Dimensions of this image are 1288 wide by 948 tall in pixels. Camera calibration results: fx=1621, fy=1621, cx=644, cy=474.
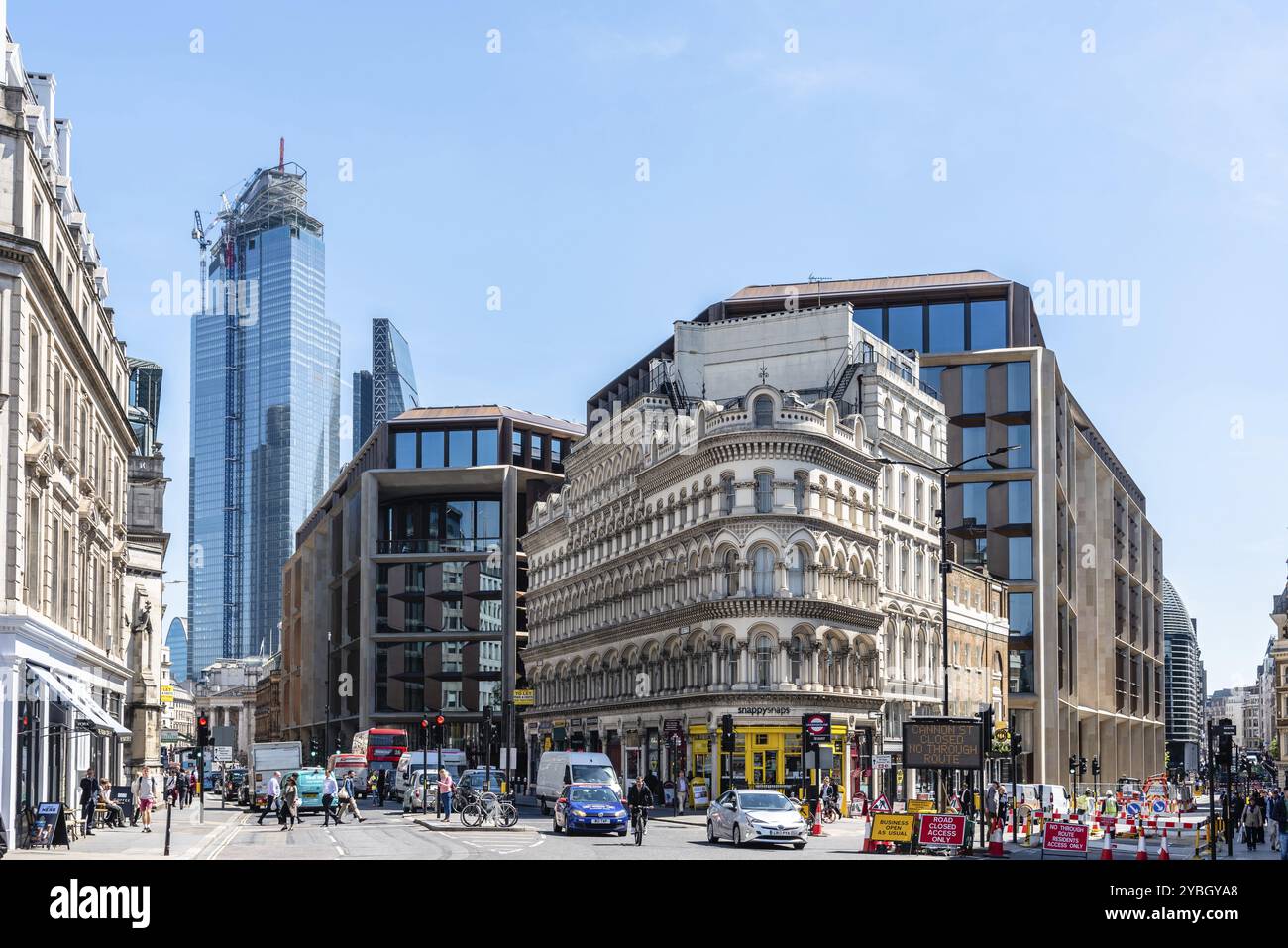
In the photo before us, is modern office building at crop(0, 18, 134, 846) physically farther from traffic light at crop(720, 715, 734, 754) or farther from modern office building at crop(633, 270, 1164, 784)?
modern office building at crop(633, 270, 1164, 784)

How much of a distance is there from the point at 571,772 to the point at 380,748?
3459 centimetres

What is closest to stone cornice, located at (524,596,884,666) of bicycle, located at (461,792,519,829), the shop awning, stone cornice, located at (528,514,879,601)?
stone cornice, located at (528,514,879,601)

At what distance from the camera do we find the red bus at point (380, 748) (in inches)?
3807

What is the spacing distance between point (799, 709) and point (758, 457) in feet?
37.4

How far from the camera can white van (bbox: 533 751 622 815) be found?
219ft

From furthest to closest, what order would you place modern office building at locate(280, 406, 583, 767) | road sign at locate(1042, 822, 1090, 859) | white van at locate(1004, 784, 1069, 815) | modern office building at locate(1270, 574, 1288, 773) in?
1. modern office building at locate(1270, 574, 1288, 773)
2. modern office building at locate(280, 406, 583, 767)
3. white van at locate(1004, 784, 1069, 815)
4. road sign at locate(1042, 822, 1090, 859)

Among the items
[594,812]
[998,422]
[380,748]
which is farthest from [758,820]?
[998,422]

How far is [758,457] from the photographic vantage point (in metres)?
72.8

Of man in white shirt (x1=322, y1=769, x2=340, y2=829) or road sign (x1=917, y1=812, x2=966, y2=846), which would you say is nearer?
road sign (x1=917, y1=812, x2=966, y2=846)

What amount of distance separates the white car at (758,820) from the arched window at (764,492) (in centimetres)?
2840

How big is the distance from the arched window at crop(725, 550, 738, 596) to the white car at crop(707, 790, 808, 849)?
91.0 ft

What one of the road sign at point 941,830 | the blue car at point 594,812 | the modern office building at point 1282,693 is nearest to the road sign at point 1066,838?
the road sign at point 941,830

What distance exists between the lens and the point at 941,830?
40.4 m

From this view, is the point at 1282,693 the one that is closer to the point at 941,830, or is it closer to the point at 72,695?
the point at 941,830
